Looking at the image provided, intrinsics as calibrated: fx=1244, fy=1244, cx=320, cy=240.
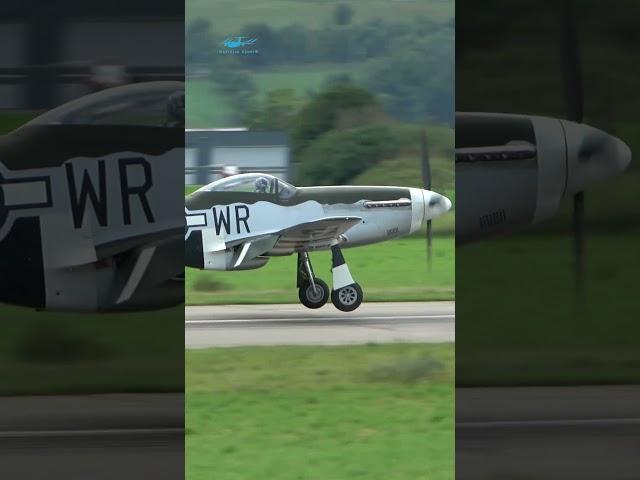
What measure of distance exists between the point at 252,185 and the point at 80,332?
0.57 meters

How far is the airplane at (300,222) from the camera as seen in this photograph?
312 centimetres

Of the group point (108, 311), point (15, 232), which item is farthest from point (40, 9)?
point (108, 311)

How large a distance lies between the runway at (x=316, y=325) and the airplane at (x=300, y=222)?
0.04m

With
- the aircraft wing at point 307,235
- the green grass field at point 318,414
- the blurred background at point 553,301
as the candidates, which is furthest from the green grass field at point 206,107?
the blurred background at point 553,301

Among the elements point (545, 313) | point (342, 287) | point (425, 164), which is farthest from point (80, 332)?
point (545, 313)

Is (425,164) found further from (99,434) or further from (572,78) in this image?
(99,434)

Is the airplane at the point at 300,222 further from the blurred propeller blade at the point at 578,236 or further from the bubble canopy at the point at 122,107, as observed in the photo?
the blurred propeller blade at the point at 578,236

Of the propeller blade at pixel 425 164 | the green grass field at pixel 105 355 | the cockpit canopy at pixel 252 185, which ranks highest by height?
the propeller blade at pixel 425 164

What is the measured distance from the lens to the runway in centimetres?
312

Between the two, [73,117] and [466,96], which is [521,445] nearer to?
[466,96]

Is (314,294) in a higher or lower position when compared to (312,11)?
lower

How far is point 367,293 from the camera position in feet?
10.4

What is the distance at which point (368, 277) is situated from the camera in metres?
3.16

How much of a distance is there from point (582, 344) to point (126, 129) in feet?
4.26
